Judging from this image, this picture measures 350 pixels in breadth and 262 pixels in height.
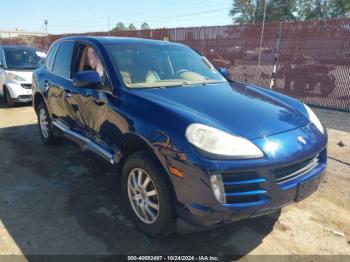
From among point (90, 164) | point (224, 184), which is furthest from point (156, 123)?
point (90, 164)

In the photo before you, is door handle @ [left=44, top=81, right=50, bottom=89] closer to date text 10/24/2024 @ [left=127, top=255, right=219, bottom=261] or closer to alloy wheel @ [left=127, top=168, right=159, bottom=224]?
alloy wheel @ [left=127, top=168, right=159, bottom=224]

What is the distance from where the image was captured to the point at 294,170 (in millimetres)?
2820

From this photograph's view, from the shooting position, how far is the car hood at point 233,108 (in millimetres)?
2842

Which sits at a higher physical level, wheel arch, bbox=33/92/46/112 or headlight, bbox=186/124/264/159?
headlight, bbox=186/124/264/159

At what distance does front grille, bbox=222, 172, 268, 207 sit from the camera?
2.54 meters

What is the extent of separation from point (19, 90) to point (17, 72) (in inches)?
19.9

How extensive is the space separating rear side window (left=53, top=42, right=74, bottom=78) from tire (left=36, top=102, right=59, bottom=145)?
2.93 ft

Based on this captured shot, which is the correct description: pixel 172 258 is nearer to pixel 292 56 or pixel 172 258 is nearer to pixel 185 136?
pixel 185 136

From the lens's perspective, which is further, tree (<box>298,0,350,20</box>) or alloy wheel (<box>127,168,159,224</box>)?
tree (<box>298,0,350,20</box>)

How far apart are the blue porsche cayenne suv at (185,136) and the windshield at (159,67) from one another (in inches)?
0.5

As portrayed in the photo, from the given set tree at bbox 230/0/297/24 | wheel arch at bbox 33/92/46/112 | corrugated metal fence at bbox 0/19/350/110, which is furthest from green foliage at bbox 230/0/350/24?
wheel arch at bbox 33/92/46/112

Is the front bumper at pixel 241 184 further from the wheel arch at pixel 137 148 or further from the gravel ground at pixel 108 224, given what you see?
the gravel ground at pixel 108 224

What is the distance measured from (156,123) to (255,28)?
8.40 m

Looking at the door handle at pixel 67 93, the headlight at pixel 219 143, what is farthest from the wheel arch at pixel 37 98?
the headlight at pixel 219 143
